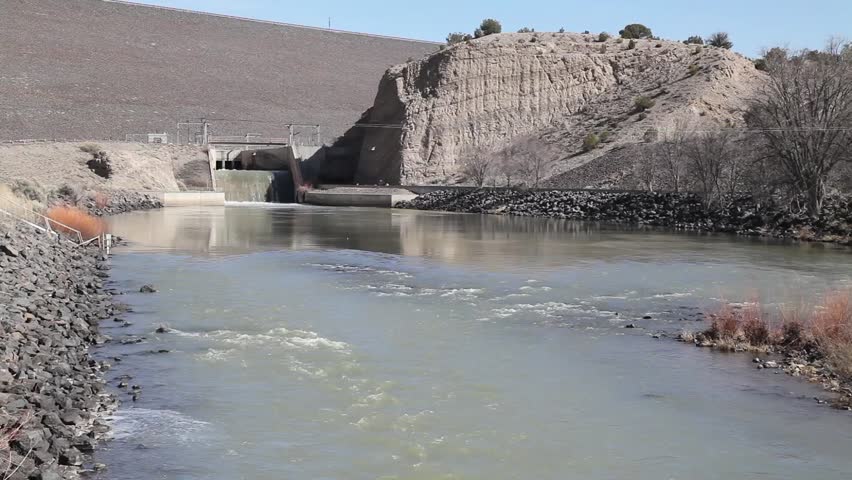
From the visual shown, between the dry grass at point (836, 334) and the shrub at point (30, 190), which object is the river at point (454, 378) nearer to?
the dry grass at point (836, 334)

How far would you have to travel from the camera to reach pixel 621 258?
1015 inches

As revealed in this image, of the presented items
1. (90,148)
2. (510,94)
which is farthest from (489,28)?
(90,148)

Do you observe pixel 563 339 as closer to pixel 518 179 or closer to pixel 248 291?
pixel 248 291

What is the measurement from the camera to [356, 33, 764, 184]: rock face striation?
61156 millimetres

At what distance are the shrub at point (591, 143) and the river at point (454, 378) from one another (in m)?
32.9

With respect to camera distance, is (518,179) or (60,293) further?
(518,179)

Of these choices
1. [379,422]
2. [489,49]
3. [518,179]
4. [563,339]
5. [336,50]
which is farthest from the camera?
[336,50]

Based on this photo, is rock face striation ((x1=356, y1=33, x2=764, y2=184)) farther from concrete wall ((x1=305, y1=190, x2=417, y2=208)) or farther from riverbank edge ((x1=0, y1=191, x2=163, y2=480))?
riverbank edge ((x1=0, y1=191, x2=163, y2=480))

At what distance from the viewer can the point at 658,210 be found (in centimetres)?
4203

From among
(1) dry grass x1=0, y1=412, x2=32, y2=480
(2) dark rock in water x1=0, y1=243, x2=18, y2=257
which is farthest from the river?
(2) dark rock in water x1=0, y1=243, x2=18, y2=257

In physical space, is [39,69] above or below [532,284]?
above

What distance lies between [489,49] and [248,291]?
164ft

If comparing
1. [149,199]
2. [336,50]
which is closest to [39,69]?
[149,199]

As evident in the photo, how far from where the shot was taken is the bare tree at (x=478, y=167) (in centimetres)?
5612
